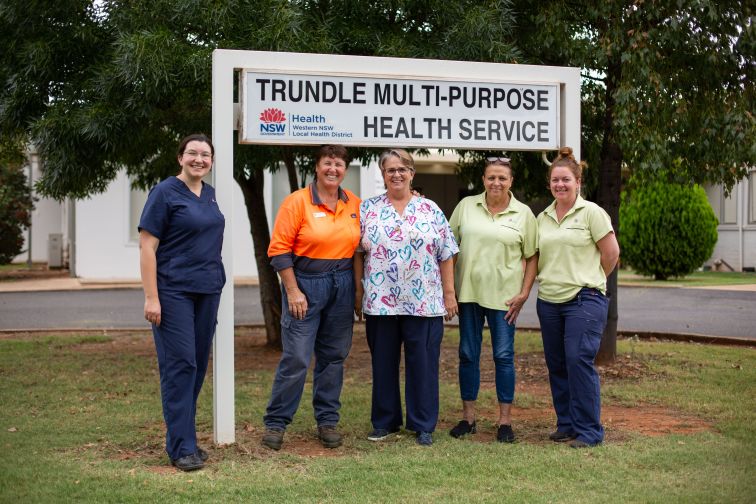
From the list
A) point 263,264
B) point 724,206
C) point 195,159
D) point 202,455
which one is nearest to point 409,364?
point 202,455

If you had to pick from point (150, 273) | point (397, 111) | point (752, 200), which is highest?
point (752, 200)

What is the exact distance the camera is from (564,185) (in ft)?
19.3

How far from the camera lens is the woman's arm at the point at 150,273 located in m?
5.16

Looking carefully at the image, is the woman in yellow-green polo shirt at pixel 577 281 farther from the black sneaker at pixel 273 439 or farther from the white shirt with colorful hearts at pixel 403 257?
the black sneaker at pixel 273 439

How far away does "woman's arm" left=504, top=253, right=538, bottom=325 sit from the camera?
19.5 feet

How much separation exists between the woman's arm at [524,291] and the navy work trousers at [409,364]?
46 centimetres

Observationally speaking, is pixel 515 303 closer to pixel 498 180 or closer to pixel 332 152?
pixel 498 180

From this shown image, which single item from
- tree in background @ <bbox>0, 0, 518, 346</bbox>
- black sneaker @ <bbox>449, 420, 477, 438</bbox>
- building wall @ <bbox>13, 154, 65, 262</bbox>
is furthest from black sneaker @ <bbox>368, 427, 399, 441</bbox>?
building wall @ <bbox>13, 154, 65, 262</bbox>

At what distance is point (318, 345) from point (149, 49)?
269 centimetres

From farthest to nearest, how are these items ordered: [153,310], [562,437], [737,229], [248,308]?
[737,229] < [248,308] < [562,437] < [153,310]

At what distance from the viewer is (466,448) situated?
576 centimetres

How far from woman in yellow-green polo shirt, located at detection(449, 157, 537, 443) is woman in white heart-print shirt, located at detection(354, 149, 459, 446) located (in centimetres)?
16

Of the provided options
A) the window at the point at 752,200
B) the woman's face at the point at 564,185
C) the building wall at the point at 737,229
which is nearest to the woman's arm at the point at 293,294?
the woman's face at the point at 564,185

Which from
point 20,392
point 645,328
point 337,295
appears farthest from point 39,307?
point 337,295
